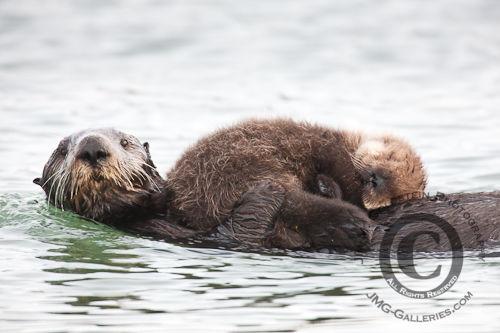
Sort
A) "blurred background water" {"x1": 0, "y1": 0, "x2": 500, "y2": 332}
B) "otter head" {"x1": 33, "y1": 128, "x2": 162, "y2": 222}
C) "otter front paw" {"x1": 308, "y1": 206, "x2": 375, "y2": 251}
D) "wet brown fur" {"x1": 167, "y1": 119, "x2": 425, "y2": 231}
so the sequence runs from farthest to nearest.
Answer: "otter head" {"x1": 33, "y1": 128, "x2": 162, "y2": 222} < "wet brown fur" {"x1": 167, "y1": 119, "x2": 425, "y2": 231} < "otter front paw" {"x1": 308, "y1": 206, "x2": 375, "y2": 251} < "blurred background water" {"x1": 0, "y1": 0, "x2": 500, "y2": 332}

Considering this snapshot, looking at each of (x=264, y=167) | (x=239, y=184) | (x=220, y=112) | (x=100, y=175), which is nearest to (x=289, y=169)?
(x=264, y=167)

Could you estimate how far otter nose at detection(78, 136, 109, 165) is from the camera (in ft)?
22.2

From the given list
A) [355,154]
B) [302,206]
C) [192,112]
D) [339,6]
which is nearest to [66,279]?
[302,206]

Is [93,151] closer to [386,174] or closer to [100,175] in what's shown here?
[100,175]

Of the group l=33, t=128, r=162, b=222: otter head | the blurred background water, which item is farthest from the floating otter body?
the blurred background water

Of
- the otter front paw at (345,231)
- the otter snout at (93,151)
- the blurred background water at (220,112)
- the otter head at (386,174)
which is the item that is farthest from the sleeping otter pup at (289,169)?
the otter snout at (93,151)

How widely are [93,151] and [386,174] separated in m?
1.94

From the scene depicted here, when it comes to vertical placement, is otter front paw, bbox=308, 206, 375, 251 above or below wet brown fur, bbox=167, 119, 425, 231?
below

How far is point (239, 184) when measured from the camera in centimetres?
667

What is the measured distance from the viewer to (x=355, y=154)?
6879 mm

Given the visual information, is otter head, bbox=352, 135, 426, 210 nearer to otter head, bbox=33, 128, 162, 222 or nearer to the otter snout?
otter head, bbox=33, 128, 162, 222

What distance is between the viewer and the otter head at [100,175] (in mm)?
6809

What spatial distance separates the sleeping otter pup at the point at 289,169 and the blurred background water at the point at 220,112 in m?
0.35

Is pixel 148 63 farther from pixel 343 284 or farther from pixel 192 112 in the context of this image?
pixel 343 284
